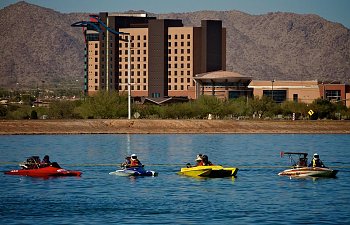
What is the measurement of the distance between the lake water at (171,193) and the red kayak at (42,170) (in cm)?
80

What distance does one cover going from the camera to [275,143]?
144625 mm

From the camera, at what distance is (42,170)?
82.6 m

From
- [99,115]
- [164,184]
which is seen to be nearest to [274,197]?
[164,184]

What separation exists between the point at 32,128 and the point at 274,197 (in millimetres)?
107591

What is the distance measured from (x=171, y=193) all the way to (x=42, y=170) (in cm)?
1681

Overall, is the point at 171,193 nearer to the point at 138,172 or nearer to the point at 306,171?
the point at 138,172

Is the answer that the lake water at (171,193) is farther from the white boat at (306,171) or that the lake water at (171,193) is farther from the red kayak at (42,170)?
the red kayak at (42,170)

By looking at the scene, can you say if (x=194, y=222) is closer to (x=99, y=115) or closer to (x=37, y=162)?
(x=37, y=162)

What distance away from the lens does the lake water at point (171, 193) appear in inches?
2253

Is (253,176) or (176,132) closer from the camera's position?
(253,176)

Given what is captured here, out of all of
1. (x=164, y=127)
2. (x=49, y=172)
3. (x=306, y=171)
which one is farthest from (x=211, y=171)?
(x=164, y=127)

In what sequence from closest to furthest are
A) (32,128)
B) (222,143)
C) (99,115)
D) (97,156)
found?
(97,156) < (222,143) < (32,128) < (99,115)

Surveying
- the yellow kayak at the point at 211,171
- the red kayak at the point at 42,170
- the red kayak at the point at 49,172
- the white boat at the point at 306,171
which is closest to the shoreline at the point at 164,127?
the red kayak at the point at 42,170

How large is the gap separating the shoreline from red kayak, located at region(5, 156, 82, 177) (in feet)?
277
